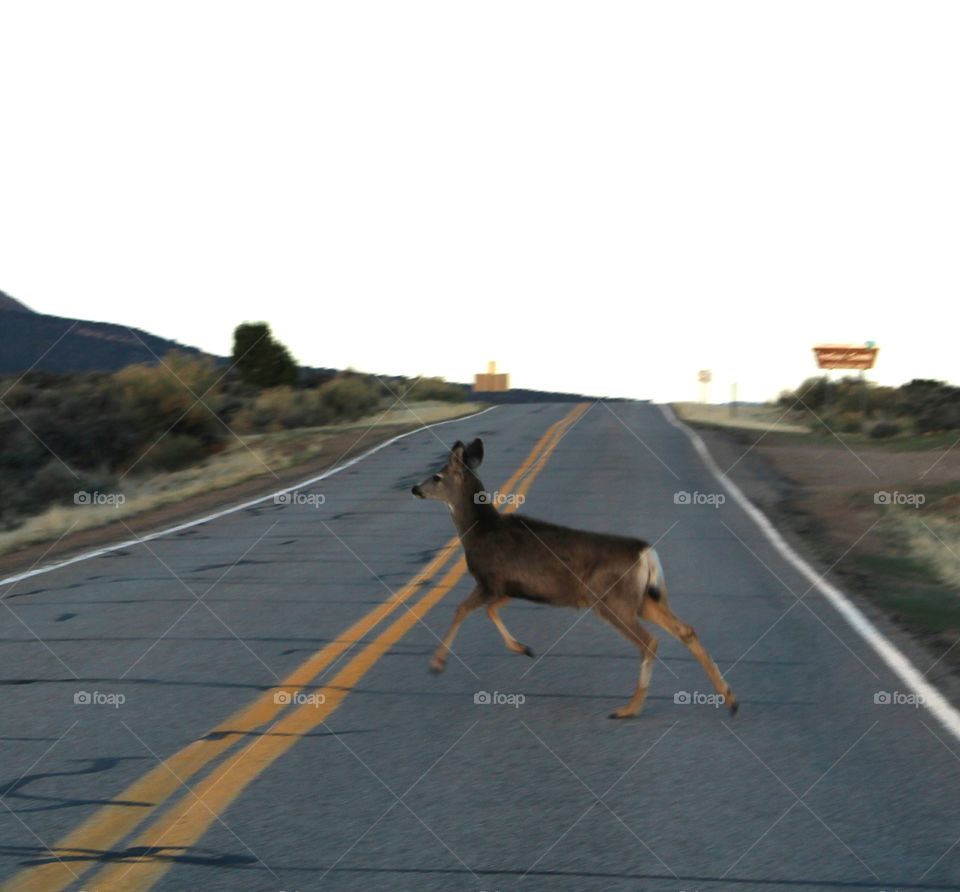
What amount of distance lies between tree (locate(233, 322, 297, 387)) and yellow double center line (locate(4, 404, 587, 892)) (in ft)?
194

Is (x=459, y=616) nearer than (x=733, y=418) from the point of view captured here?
Yes

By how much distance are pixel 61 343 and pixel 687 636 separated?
135 m

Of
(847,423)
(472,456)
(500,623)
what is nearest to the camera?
(500,623)

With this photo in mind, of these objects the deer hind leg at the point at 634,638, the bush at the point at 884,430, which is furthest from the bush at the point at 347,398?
the deer hind leg at the point at 634,638

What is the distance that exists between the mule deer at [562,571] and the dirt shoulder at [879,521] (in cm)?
232

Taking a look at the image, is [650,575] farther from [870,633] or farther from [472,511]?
[870,633]

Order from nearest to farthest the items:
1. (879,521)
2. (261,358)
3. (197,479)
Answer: (879,521) → (197,479) → (261,358)

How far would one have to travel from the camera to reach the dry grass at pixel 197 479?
72.1 ft

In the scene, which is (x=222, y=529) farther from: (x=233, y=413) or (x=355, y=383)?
(x=355, y=383)

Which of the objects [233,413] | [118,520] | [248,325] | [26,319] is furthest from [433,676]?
[26,319]

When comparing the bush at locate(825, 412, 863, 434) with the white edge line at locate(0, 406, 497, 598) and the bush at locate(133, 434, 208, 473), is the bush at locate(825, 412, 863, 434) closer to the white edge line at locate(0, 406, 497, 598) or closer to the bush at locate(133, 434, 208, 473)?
the white edge line at locate(0, 406, 497, 598)

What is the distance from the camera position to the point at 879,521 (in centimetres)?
2119

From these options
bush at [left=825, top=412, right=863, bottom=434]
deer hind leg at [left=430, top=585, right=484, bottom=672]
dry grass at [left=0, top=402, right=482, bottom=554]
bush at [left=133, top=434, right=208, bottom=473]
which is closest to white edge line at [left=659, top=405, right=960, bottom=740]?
deer hind leg at [left=430, top=585, right=484, bottom=672]

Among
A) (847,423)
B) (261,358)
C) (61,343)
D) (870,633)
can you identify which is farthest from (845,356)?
(61,343)
